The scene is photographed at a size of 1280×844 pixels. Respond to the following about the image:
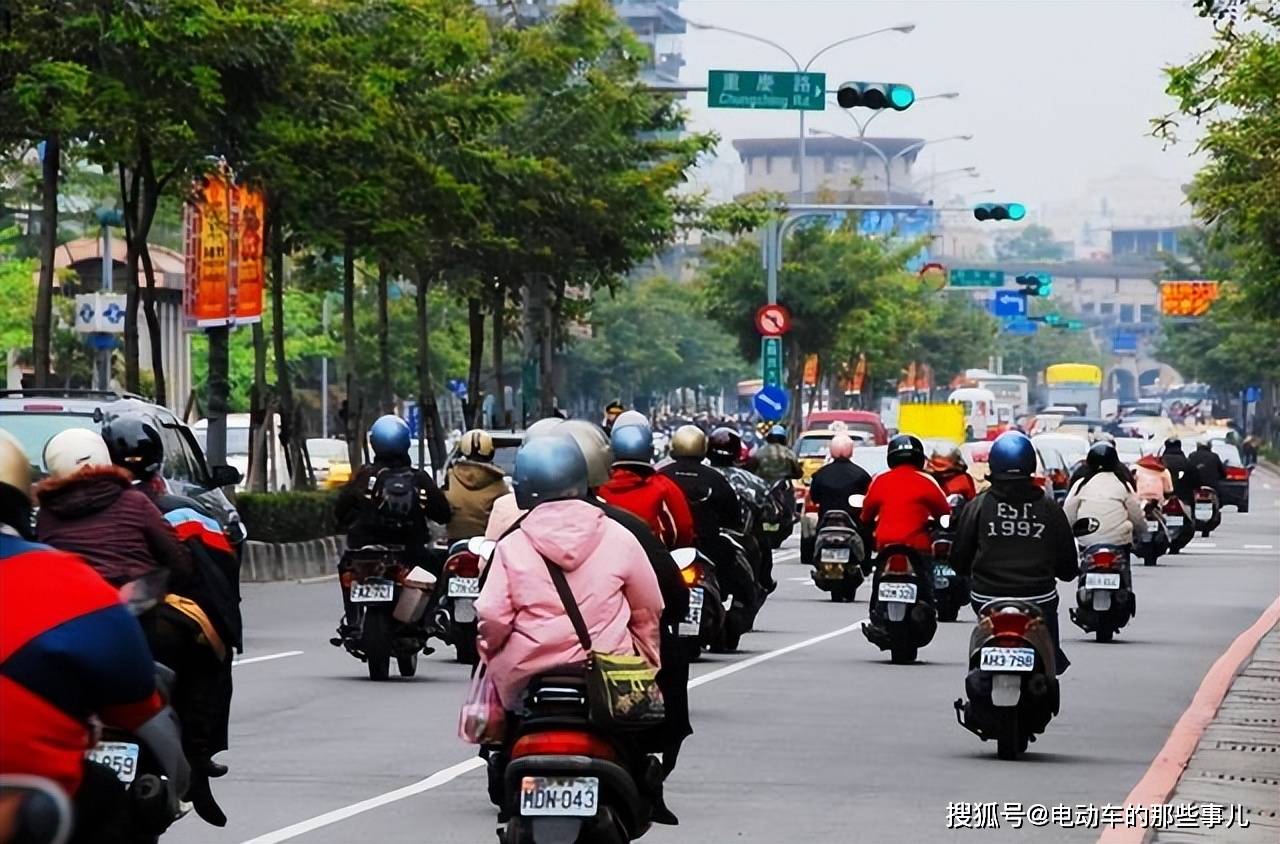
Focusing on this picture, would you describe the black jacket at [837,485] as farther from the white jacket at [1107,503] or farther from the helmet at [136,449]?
the helmet at [136,449]

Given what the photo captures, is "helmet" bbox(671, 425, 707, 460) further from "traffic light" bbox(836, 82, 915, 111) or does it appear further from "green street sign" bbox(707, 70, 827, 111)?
"green street sign" bbox(707, 70, 827, 111)

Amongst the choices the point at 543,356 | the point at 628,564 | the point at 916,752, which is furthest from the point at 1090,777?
the point at 543,356

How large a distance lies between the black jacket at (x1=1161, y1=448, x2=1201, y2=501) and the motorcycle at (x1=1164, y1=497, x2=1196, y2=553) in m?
0.87

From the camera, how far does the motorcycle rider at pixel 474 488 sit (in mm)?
21330

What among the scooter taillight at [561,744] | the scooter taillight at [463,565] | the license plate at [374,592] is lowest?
the license plate at [374,592]

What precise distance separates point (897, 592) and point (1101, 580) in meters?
3.34

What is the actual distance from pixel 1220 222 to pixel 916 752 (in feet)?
83.7

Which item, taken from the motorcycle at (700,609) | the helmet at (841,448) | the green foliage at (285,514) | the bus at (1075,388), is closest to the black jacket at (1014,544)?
the motorcycle at (700,609)

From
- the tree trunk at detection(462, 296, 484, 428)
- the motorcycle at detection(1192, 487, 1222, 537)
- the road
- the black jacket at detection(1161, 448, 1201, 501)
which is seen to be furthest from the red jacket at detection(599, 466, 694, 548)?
the motorcycle at detection(1192, 487, 1222, 537)

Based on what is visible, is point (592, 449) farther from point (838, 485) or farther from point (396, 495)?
point (838, 485)

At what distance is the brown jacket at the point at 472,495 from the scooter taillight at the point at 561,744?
1173 cm

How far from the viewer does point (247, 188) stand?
35.0m

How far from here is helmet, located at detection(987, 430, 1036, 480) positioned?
15859 millimetres

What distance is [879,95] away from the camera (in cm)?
3725
